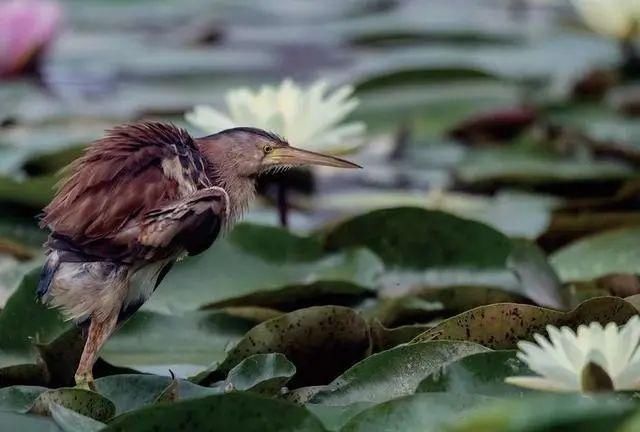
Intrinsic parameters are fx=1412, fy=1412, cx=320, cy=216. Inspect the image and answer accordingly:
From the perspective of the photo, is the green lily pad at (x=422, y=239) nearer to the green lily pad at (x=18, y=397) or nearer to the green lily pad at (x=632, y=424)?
the green lily pad at (x=18, y=397)

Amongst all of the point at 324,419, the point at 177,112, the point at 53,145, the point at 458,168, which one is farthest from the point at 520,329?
the point at 177,112

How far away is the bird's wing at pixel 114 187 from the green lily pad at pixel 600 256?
106cm

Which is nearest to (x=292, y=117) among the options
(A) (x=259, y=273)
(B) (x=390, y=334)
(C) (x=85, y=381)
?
(A) (x=259, y=273)

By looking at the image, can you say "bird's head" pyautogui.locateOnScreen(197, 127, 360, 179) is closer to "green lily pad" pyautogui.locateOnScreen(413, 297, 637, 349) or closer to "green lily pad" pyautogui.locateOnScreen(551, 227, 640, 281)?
"green lily pad" pyautogui.locateOnScreen(413, 297, 637, 349)

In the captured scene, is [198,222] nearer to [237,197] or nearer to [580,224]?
[237,197]

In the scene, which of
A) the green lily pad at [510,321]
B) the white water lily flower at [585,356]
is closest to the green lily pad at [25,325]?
the green lily pad at [510,321]

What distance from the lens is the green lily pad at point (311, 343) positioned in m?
2.30

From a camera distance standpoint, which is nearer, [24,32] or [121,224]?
[121,224]

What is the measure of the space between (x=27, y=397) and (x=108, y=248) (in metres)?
0.25

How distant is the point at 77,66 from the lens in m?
5.56

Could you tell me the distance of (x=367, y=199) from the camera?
3.84m

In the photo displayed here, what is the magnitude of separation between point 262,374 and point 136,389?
0.21 meters

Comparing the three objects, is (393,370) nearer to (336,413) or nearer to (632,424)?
(336,413)

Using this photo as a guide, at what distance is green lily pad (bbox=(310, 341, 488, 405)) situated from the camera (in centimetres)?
210
